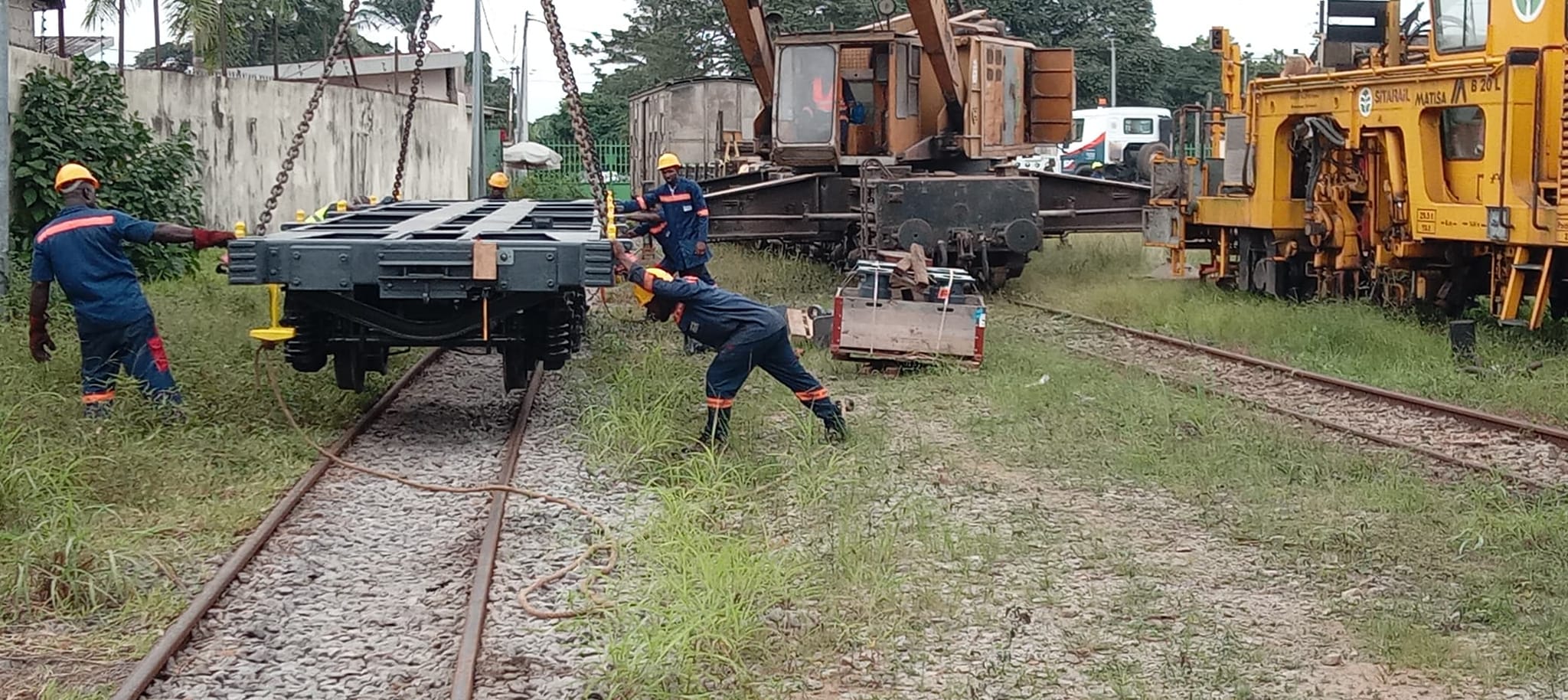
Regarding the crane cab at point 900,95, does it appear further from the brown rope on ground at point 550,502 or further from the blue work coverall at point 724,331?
the brown rope on ground at point 550,502

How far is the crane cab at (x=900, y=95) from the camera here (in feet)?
54.3

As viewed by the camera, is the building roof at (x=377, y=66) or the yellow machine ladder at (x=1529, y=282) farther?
the building roof at (x=377, y=66)

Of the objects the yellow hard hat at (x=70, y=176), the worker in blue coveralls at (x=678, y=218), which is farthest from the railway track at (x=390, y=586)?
the worker in blue coveralls at (x=678, y=218)

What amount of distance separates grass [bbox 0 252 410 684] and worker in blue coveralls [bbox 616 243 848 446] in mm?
1934

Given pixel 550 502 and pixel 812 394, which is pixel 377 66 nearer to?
pixel 812 394

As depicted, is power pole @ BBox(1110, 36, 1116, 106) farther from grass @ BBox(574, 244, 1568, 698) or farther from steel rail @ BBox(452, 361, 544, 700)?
steel rail @ BBox(452, 361, 544, 700)

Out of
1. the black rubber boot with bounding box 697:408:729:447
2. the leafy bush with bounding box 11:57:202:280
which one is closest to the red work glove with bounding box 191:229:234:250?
the black rubber boot with bounding box 697:408:729:447

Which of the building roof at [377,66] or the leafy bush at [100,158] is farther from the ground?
the building roof at [377,66]

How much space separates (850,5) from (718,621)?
40.9m

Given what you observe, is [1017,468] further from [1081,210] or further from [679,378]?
[1081,210]

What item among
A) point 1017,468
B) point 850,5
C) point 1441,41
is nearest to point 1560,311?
point 1441,41

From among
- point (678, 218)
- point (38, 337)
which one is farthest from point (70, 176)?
point (678, 218)

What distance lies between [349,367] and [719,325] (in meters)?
2.24

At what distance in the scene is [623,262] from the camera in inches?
331
